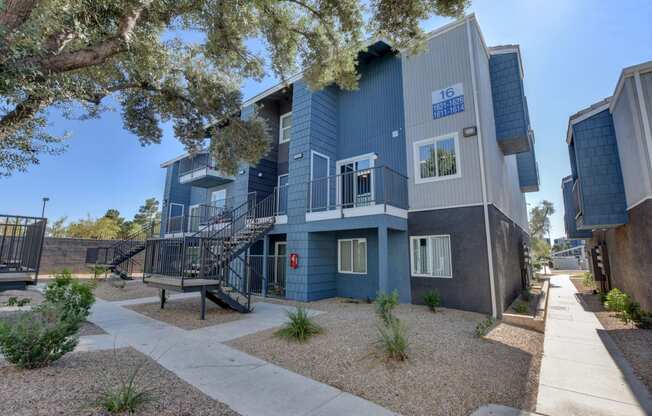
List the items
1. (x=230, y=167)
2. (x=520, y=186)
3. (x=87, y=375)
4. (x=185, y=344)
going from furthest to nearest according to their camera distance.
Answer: (x=520, y=186) < (x=230, y=167) < (x=185, y=344) < (x=87, y=375)

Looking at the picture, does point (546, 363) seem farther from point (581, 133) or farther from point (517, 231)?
point (517, 231)

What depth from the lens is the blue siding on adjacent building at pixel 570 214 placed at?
14.1 m

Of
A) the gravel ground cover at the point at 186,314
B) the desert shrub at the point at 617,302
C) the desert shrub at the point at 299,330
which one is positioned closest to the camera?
the desert shrub at the point at 299,330

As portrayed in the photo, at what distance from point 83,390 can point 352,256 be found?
28.3 feet

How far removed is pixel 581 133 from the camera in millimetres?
9273

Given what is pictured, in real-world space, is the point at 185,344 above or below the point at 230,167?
below

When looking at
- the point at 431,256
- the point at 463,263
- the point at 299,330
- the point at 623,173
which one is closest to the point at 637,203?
the point at 623,173

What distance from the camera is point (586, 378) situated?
4059 millimetres

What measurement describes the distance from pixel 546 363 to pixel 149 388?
582 cm

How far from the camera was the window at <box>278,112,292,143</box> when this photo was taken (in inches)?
554

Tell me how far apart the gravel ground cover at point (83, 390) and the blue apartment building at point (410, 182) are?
523 centimetres

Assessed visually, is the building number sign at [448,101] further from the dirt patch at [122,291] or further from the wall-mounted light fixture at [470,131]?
the dirt patch at [122,291]

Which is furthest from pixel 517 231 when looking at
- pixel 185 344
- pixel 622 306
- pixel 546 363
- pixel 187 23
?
pixel 187 23

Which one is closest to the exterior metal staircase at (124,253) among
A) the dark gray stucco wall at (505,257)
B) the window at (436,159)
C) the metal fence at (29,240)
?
the metal fence at (29,240)
